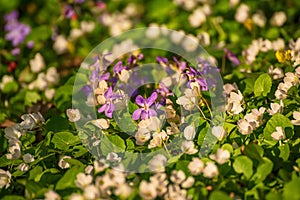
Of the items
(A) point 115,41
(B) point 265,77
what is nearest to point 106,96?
(B) point 265,77

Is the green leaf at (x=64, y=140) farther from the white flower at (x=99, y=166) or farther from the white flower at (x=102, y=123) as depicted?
the white flower at (x=99, y=166)

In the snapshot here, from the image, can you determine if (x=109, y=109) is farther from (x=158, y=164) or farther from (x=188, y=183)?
(x=188, y=183)

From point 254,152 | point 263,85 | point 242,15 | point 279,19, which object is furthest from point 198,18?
point 254,152

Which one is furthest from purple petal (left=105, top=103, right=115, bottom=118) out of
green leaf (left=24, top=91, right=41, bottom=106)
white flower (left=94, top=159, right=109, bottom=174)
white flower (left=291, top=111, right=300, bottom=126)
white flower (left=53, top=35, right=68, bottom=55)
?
white flower (left=53, top=35, right=68, bottom=55)

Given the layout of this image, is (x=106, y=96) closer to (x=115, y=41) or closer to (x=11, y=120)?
(x=11, y=120)

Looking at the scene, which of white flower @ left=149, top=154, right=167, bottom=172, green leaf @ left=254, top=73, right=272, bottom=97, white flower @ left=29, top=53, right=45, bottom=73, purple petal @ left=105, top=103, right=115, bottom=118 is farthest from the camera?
white flower @ left=29, top=53, right=45, bottom=73

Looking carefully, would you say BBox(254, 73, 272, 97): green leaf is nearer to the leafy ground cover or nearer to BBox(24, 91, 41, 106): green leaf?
the leafy ground cover
